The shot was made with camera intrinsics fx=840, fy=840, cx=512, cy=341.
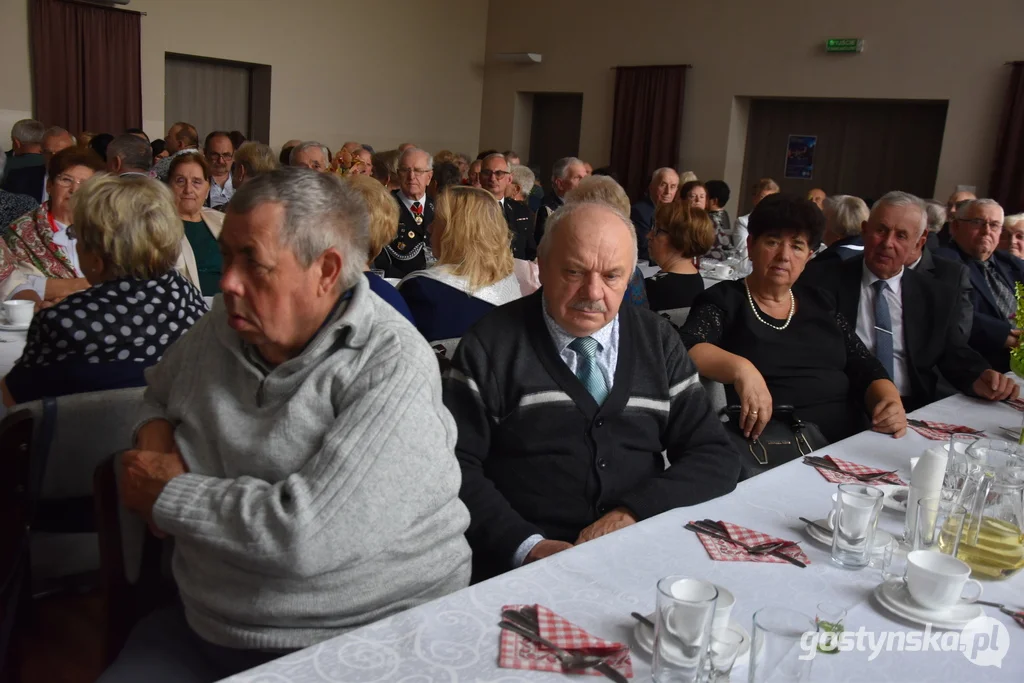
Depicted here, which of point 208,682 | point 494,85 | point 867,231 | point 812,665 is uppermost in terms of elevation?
point 494,85

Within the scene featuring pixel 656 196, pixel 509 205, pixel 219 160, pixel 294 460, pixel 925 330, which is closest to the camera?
pixel 294 460

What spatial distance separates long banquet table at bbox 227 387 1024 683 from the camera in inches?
46.4

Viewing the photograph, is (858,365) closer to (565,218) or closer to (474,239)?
(565,218)

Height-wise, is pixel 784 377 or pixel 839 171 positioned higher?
pixel 839 171

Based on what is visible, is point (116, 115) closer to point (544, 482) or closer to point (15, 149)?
point (15, 149)

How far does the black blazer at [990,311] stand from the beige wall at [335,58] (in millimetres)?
9596

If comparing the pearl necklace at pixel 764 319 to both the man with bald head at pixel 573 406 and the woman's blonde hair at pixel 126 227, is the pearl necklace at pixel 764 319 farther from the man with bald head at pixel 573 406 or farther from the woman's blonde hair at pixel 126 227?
the woman's blonde hair at pixel 126 227

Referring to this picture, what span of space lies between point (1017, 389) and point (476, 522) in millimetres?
2123

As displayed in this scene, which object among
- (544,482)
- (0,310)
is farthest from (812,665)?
(0,310)

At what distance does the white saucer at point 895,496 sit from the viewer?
6.16 ft

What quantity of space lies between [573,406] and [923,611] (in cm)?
85

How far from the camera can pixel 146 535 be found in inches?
66.6

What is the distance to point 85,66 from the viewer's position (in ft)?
33.0

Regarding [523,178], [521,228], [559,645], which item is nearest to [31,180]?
[521,228]
